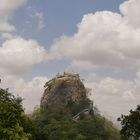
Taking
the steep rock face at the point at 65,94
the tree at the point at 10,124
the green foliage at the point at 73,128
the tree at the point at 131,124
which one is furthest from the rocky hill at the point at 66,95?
the tree at the point at 10,124

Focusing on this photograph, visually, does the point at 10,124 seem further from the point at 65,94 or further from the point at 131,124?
the point at 65,94

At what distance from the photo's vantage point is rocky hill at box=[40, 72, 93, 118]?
167 m

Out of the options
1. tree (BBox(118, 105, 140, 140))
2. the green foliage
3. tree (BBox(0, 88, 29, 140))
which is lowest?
tree (BBox(0, 88, 29, 140))

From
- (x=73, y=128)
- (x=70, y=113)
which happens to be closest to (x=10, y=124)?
(x=73, y=128)

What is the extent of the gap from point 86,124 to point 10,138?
107 meters

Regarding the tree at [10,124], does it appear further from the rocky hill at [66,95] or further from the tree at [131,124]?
the rocky hill at [66,95]

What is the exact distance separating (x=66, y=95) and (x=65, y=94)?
1.85 feet

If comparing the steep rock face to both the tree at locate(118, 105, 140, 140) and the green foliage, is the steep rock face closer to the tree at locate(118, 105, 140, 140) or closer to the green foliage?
the green foliage

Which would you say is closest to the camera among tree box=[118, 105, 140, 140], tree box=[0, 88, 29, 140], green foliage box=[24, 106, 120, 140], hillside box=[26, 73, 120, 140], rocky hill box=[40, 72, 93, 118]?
tree box=[0, 88, 29, 140]

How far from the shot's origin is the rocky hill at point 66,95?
6565 inches

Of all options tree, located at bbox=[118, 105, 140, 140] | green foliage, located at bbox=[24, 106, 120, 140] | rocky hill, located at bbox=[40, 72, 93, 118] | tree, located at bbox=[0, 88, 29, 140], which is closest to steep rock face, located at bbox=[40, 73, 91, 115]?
rocky hill, located at bbox=[40, 72, 93, 118]

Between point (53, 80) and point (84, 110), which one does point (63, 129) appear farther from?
point (53, 80)

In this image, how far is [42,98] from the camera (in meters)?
174

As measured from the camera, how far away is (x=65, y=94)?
17012 cm
